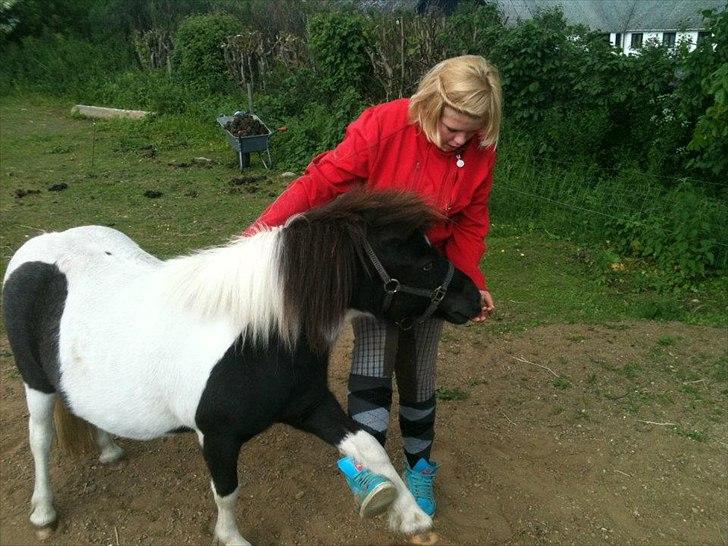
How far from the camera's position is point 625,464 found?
131 inches

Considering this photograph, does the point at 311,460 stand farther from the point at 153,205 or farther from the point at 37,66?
the point at 37,66

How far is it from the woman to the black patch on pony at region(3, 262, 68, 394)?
93 centimetres

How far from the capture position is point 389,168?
2441 millimetres

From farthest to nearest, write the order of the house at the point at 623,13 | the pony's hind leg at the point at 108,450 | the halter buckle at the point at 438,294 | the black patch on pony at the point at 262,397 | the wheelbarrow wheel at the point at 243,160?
the house at the point at 623,13, the wheelbarrow wheel at the point at 243,160, the pony's hind leg at the point at 108,450, the halter buckle at the point at 438,294, the black patch on pony at the point at 262,397

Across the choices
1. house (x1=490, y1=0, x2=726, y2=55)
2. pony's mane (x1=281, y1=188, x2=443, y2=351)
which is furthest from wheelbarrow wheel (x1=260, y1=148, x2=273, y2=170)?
pony's mane (x1=281, y1=188, x2=443, y2=351)

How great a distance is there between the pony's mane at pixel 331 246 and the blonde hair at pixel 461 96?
30cm

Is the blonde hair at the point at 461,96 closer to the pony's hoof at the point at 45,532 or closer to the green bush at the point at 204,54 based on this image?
the pony's hoof at the point at 45,532

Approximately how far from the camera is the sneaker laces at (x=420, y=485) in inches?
111

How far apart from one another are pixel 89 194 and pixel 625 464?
21.7ft

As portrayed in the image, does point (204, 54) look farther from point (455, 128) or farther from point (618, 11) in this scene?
point (455, 128)

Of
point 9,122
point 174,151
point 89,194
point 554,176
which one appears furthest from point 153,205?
point 9,122

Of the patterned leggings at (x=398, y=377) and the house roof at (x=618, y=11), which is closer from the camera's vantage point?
the patterned leggings at (x=398, y=377)

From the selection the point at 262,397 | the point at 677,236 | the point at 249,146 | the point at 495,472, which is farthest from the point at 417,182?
the point at 249,146

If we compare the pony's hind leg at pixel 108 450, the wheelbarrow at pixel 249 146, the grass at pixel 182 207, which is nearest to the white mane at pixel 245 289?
the pony's hind leg at pixel 108 450
